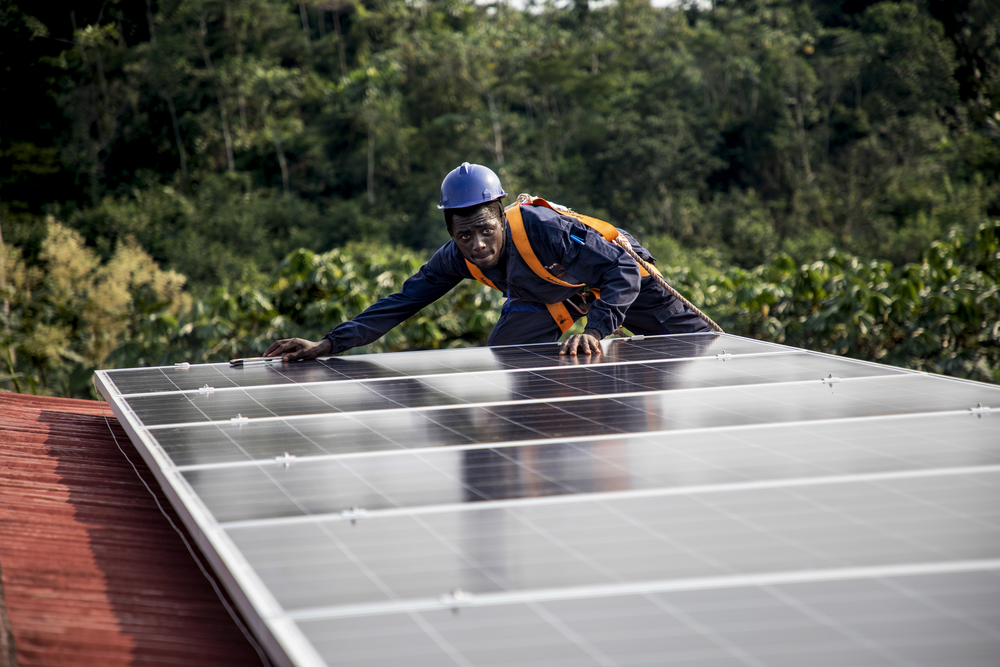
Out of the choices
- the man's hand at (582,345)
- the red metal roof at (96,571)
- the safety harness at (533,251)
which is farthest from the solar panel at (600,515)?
the safety harness at (533,251)

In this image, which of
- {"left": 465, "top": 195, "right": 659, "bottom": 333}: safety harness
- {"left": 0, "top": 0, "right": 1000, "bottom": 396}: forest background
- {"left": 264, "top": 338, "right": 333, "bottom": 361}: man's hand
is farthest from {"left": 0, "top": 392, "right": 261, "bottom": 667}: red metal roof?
{"left": 0, "top": 0, "right": 1000, "bottom": 396}: forest background

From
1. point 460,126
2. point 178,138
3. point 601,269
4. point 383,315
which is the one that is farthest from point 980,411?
point 178,138

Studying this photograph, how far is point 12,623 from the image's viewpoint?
209cm

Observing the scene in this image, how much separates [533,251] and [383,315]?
0.99 m

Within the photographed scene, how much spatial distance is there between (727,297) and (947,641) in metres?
13.4

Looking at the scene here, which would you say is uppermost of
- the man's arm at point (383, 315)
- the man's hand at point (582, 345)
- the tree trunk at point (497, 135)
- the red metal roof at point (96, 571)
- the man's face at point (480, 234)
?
the tree trunk at point (497, 135)

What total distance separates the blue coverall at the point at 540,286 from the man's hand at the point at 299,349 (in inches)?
2.8

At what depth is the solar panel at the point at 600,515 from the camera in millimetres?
1653

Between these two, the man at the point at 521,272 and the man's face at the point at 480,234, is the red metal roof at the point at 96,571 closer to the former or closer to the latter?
the man at the point at 521,272

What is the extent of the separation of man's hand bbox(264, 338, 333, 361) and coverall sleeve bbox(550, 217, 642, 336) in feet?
4.87

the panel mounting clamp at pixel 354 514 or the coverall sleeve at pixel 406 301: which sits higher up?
the coverall sleeve at pixel 406 301

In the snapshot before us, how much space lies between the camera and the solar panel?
1653 millimetres

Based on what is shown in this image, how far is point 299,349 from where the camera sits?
5285 mm

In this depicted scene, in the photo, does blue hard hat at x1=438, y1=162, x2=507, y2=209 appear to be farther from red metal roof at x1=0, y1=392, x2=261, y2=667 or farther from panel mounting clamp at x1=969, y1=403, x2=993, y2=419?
panel mounting clamp at x1=969, y1=403, x2=993, y2=419
